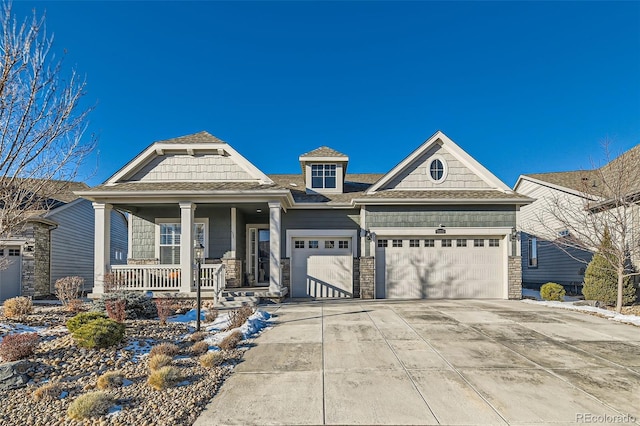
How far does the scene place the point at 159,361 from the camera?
5223mm

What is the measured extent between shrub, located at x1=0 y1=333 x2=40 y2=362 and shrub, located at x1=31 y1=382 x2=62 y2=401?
122 cm

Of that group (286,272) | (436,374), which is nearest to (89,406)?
(436,374)

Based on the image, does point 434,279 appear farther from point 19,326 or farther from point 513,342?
point 19,326

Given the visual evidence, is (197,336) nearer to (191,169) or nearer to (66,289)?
(66,289)

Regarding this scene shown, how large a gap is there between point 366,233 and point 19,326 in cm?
991

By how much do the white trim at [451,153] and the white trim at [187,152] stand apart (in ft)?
14.3

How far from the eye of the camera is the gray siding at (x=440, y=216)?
1317 cm

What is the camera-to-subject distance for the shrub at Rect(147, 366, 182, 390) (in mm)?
4535

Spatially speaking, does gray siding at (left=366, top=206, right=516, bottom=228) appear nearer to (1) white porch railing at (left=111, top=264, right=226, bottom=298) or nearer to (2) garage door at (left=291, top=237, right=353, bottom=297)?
(2) garage door at (left=291, top=237, right=353, bottom=297)

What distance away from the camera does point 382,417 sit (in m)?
3.86

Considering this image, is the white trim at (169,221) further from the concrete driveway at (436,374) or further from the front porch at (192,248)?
the concrete driveway at (436,374)

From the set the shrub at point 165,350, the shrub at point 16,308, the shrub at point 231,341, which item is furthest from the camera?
the shrub at point 16,308

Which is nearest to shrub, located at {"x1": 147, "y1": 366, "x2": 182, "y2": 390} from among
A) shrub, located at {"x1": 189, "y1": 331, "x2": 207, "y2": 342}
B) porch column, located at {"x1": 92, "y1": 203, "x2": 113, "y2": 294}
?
Result: shrub, located at {"x1": 189, "y1": 331, "x2": 207, "y2": 342}

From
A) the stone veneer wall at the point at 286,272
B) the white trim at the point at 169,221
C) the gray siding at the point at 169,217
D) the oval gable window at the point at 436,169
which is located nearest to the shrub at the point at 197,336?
→ the stone veneer wall at the point at 286,272
